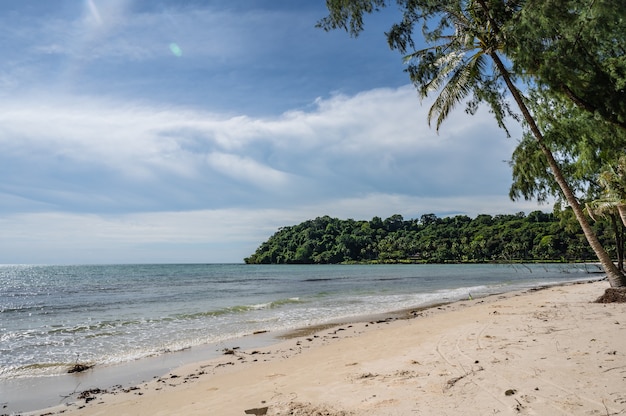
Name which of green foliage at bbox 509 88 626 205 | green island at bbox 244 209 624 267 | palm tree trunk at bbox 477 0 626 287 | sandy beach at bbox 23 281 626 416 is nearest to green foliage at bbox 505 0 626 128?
green foliage at bbox 509 88 626 205

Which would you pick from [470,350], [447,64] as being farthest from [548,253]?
[470,350]

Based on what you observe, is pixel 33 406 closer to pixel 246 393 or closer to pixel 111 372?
pixel 111 372

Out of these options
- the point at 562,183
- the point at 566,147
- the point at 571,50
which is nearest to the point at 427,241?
the point at 562,183

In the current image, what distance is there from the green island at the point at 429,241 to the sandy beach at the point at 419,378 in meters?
88.1

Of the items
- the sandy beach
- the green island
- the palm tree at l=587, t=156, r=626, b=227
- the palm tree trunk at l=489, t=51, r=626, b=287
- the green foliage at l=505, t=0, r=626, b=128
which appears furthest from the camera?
the green island

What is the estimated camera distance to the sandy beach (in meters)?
4.50

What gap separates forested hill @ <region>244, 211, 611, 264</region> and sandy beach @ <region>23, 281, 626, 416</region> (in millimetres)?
100923

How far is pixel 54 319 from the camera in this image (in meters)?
18.1

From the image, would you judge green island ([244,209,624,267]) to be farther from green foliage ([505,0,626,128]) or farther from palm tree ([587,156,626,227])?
green foliage ([505,0,626,128])

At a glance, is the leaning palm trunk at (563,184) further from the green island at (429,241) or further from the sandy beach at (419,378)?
the green island at (429,241)

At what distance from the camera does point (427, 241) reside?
5512 inches

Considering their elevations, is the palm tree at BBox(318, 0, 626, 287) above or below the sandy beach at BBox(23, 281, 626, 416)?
above

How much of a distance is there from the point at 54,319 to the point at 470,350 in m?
18.9

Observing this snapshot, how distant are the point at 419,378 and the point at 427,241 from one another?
141 m
